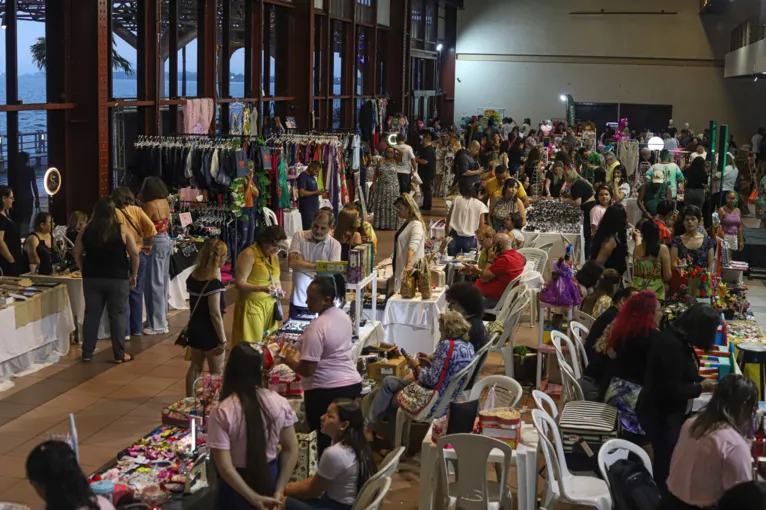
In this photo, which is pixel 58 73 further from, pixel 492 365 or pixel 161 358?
pixel 492 365

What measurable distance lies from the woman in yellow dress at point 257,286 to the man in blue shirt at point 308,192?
5.79 meters

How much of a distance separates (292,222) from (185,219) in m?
2.33

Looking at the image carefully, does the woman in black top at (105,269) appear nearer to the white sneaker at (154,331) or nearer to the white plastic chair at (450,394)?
the white sneaker at (154,331)

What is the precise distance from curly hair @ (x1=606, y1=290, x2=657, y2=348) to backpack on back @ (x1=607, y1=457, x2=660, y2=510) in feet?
3.87

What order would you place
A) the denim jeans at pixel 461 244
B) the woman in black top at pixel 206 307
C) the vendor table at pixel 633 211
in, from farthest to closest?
the vendor table at pixel 633 211 → the denim jeans at pixel 461 244 → the woman in black top at pixel 206 307

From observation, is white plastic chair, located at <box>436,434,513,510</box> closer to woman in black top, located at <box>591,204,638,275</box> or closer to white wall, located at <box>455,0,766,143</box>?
woman in black top, located at <box>591,204,638,275</box>

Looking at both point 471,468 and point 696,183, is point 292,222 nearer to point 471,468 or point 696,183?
point 696,183

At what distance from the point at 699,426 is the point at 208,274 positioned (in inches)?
141

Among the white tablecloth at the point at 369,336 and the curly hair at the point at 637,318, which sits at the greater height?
the curly hair at the point at 637,318

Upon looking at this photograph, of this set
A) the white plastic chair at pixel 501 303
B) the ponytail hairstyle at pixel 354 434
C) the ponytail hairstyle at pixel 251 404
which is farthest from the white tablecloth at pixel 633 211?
the ponytail hairstyle at pixel 251 404

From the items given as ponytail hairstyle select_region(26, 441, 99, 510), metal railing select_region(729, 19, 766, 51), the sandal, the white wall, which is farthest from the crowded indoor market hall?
the white wall

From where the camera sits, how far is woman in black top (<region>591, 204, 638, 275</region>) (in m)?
9.66

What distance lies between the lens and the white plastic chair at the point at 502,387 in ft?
19.6

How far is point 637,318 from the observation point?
6.10 metres
